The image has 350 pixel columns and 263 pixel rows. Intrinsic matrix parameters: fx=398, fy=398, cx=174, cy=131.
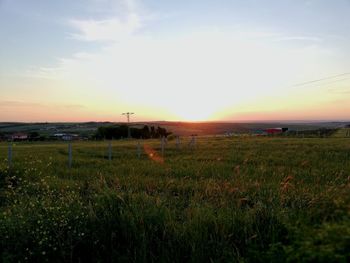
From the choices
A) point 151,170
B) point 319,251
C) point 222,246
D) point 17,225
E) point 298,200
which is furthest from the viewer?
point 151,170

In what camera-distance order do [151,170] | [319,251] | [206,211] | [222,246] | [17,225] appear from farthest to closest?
1. [151,170]
2. [206,211]
3. [17,225]
4. [222,246]
5. [319,251]

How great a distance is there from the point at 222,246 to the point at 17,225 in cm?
308

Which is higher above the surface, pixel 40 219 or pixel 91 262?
pixel 40 219

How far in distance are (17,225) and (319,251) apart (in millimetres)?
4381

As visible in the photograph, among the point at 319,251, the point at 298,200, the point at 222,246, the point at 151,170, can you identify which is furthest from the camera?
the point at 151,170

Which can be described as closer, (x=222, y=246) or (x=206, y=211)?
(x=222, y=246)

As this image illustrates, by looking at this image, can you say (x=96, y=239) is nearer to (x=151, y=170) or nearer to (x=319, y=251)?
(x=319, y=251)

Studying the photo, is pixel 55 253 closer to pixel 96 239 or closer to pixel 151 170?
pixel 96 239

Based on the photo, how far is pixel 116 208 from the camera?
680 centimetres

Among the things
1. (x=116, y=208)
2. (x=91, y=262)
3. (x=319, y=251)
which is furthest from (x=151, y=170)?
(x=319, y=251)

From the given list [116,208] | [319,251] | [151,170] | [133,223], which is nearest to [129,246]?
[133,223]

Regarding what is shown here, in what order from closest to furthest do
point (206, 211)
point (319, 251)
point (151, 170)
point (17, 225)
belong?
point (319, 251), point (17, 225), point (206, 211), point (151, 170)

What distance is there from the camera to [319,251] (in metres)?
3.72

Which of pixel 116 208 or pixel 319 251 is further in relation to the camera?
pixel 116 208
